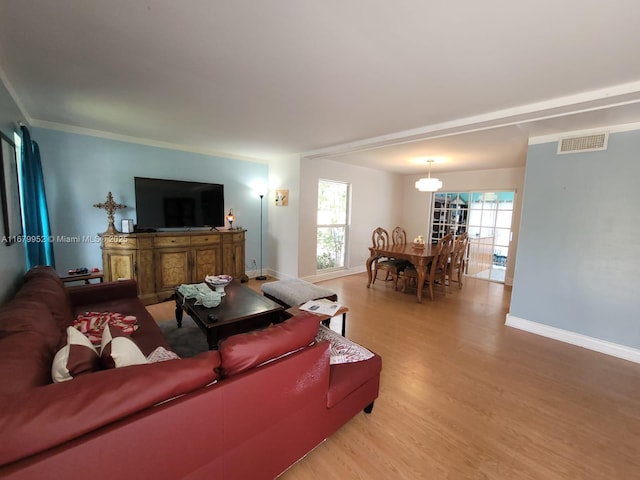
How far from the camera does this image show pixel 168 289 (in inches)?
150

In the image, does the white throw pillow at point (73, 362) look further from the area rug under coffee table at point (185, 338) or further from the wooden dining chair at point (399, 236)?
the wooden dining chair at point (399, 236)

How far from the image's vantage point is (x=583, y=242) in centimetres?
284

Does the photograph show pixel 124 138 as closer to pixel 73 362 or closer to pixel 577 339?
pixel 73 362

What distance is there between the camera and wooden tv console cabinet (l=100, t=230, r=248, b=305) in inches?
137

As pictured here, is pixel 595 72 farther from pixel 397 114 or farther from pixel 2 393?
pixel 2 393

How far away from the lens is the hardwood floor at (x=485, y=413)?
150 centimetres

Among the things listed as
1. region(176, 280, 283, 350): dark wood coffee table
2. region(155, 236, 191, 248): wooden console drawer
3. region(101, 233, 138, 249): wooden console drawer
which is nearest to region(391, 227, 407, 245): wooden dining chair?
region(176, 280, 283, 350): dark wood coffee table

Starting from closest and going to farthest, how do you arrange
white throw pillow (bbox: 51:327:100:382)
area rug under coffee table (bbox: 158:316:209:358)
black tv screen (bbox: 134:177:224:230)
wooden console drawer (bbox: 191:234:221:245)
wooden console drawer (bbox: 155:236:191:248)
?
1. white throw pillow (bbox: 51:327:100:382)
2. area rug under coffee table (bbox: 158:316:209:358)
3. wooden console drawer (bbox: 155:236:191:248)
4. black tv screen (bbox: 134:177:224:230)
5. wooden console drawer (bbox: 191:234:221:245)

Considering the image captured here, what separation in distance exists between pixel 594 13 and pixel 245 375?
2.32 meters

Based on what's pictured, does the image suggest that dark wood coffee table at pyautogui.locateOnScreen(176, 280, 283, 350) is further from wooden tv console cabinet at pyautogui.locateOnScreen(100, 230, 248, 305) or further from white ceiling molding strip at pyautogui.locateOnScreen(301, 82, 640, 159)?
white ceiling molding strip at pyautogui.locateOnScreen(301, 82, 640, 159)

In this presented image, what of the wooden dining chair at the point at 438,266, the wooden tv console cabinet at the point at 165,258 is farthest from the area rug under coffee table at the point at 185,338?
the wooden dining chair at the point at 438,266

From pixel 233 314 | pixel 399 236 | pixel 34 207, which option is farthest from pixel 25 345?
pixel 399 236

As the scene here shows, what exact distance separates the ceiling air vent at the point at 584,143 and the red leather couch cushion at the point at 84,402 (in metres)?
3.88

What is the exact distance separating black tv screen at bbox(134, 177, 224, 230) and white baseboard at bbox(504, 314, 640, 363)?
176 inches
